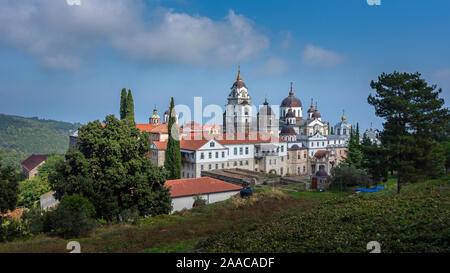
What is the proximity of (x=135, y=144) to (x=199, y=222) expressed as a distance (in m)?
7.36

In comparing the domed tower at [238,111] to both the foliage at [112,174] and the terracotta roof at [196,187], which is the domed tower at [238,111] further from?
the foliage at [112,174]

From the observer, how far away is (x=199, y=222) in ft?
59.5

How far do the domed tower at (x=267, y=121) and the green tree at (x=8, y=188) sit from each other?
1570 inches

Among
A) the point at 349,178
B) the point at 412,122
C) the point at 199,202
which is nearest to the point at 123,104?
the point at 199,202

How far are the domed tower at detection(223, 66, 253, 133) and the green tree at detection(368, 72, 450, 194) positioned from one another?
32.0 metres

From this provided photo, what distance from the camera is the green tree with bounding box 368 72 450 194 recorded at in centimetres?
2200

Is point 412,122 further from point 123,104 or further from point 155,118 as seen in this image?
point 155,118

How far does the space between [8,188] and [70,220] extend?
6.95 m

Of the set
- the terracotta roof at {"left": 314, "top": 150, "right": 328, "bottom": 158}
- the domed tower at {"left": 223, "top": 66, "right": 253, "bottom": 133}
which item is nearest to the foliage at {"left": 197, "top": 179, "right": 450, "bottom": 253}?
the terracotta roof at {"left": 314, "top": 150, "right": 328, "bottom": 158}

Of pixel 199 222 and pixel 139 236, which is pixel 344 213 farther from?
pixel 139 236

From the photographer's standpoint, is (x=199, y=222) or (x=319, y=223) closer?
(x=319, y=223)

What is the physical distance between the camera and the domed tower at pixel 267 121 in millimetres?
55281

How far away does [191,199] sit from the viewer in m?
26.4
